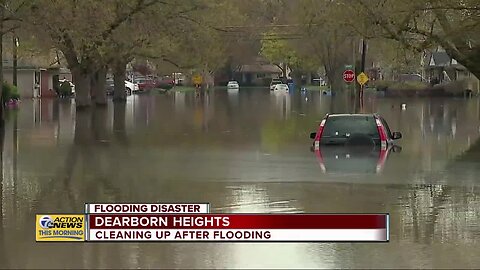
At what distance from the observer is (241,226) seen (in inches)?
352

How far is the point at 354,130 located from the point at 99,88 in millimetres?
41784

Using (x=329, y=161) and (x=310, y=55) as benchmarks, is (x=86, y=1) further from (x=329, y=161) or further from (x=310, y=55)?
(x=310, y=55)

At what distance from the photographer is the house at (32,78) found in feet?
226

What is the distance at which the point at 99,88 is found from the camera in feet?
192

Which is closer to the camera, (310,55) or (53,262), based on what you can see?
(53,262)

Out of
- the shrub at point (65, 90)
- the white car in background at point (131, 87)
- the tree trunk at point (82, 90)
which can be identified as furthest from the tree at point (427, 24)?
the white car in background at point (131, 87)

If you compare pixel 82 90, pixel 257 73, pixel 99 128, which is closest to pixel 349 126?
pixel 99 128

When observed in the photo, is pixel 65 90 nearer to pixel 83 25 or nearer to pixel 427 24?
pixel 83 25

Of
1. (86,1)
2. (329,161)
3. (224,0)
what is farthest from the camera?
(224,0)

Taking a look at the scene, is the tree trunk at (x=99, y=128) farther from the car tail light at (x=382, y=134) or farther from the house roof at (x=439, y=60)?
the house roof at (x=439, y=60)

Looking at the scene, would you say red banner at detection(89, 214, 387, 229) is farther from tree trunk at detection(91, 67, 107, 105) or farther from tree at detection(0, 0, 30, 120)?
tree trunk at detection(91, 67, 107, 105)

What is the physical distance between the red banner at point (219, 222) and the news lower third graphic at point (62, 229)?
16 cm

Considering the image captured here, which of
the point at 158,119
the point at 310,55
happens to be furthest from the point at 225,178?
the point at 310,55

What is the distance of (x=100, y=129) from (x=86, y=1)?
505 centimetres
